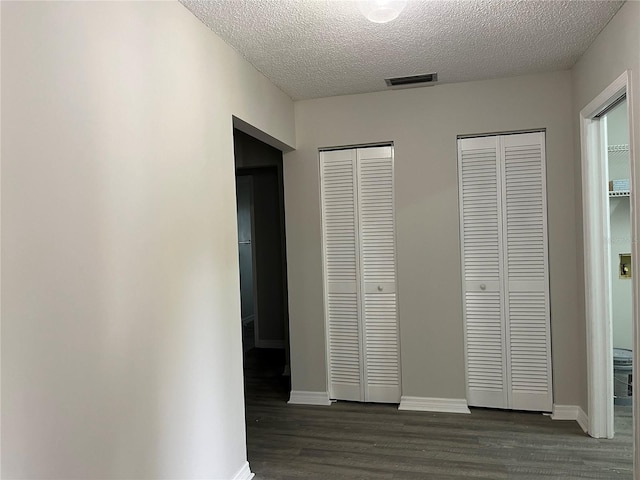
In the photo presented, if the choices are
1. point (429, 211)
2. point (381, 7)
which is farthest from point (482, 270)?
point (381, 7)

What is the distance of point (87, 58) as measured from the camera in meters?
1.53

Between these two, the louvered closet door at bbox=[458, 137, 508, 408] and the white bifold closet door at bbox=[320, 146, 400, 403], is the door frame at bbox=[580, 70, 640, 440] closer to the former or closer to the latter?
the louvered closet door at bbox=[458, 137, 508, 408]

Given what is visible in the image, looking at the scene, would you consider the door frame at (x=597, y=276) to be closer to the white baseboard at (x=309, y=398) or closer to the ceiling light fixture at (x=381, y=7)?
the ceiling light fixture at (x=381, y=7)

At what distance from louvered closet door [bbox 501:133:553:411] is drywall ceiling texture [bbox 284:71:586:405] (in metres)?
0.07

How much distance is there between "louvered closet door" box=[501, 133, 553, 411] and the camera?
133 inches

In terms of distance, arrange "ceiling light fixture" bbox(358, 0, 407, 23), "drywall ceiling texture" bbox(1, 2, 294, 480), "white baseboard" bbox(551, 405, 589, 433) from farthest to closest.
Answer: "white baseboard" bbox(551, 405, 589, 433) → "ceiling light fixture" bbox(358, 0, 407, 23) → "drywall ceiling texture" bbox(1, 2, 294, 480)

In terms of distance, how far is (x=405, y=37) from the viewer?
8.60 ft

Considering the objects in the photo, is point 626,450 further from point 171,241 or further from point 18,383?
point 18,383

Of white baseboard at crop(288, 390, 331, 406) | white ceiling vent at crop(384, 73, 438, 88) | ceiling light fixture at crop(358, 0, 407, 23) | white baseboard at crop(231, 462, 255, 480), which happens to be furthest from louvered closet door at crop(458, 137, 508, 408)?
white baseboard at crop(231, 462, 255, 480)

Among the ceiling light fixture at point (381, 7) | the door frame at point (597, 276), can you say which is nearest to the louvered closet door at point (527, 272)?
the door frame at point (597, 276)

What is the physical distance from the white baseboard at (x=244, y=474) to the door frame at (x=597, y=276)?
221 centimetres

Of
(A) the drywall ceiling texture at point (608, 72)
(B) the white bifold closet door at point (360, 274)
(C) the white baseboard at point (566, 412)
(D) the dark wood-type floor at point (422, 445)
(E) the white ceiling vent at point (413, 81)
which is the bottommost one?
(D) the dark wood-type floor at point (422, 445)

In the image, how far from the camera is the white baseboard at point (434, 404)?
3.48m

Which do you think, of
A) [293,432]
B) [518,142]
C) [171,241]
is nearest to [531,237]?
[518,142]
